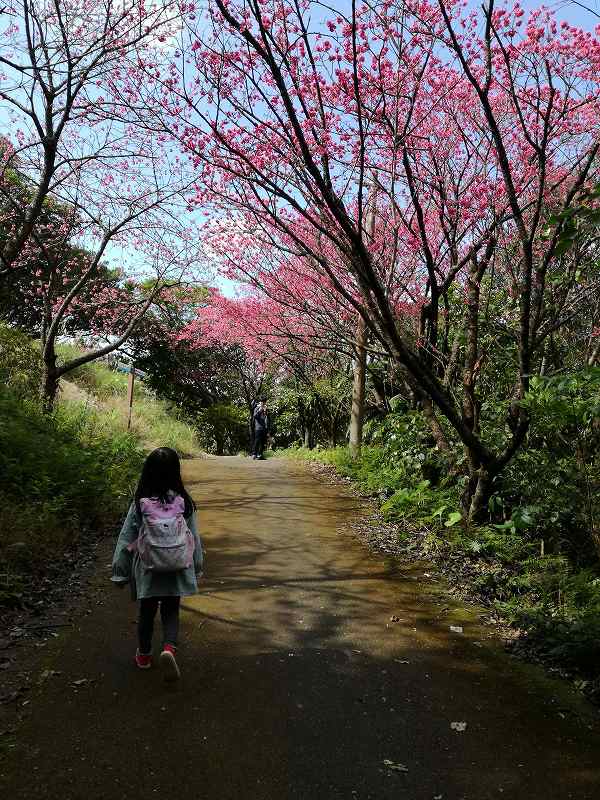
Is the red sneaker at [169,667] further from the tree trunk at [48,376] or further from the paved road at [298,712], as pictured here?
the tree trunk at [48,376]

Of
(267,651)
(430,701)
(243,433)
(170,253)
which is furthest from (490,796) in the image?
(243,433)

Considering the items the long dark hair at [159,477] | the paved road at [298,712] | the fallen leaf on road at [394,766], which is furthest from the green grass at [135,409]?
the fallen leaf on road at [394,766]

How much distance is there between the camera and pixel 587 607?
184 inches

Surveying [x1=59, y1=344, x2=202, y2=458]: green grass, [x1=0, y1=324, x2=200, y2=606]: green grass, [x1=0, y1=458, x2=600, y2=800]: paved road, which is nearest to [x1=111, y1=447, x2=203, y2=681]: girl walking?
[x1=0, y1=458, x2=600, y2=800]: paved road

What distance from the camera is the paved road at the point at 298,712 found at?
107 inches

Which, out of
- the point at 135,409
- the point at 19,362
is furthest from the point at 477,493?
the point at 135,409

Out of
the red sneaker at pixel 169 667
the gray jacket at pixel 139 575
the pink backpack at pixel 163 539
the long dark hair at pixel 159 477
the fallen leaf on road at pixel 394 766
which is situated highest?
the long dark hair at pixel 159 477

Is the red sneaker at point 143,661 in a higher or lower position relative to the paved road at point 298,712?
higher

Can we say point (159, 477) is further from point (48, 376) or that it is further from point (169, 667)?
point (48, 376)

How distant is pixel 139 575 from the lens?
378 cm

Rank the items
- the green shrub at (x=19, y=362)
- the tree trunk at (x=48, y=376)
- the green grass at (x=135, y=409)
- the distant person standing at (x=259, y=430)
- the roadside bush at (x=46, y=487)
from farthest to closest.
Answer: the distant person standing at (x=259, y=430)
the green grass at (x=135, y=409)
the green shrub at (x=19, y=362)
the tree trunk at (x=48, y=376)
the roadside bush at (x=46, y=487)

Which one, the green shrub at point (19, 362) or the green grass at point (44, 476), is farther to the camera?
the green shrub at point (19, 362)

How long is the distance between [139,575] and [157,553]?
0.66 ft

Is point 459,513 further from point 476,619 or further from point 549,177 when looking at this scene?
point 549,177
